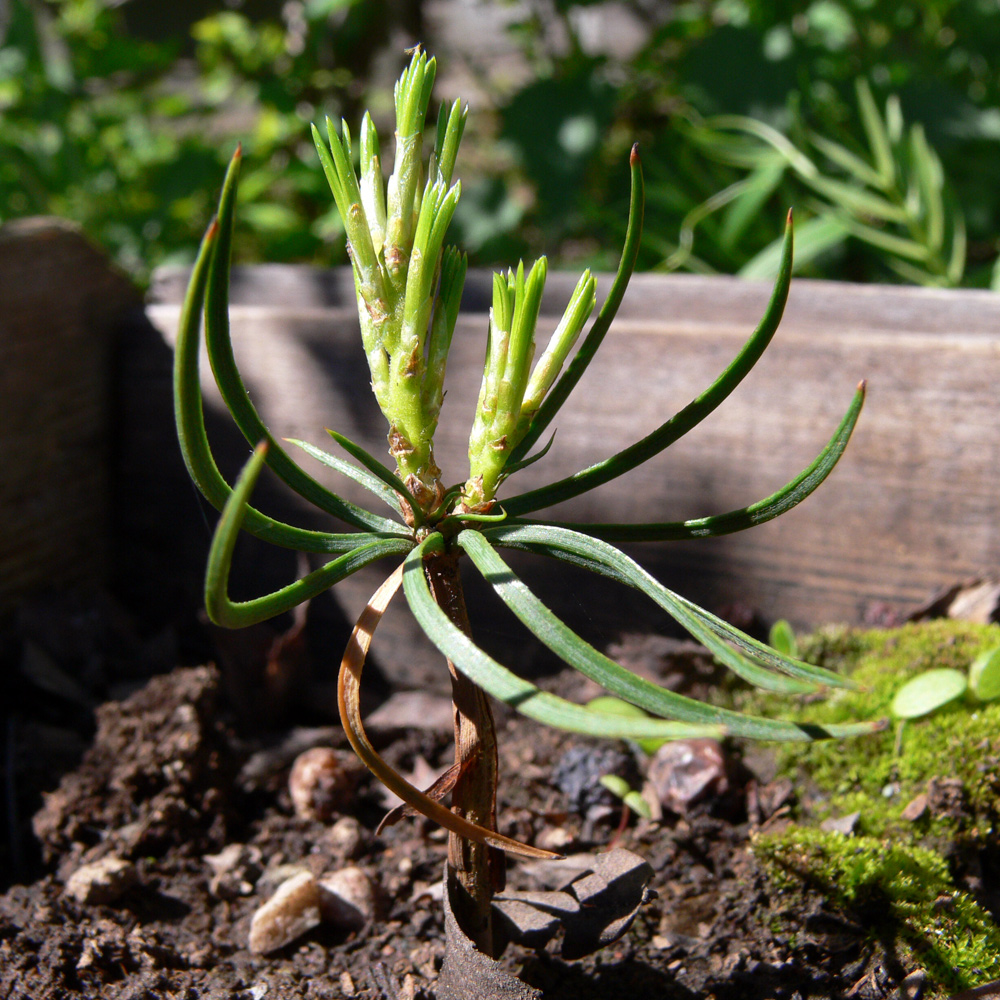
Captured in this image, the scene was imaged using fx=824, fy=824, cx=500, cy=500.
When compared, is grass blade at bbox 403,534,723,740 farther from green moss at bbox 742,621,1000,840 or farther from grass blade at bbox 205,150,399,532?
green moss at bbox 742,621,1000,840

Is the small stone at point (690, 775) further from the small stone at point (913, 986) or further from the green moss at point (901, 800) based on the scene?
the small stone at point (913, 986)

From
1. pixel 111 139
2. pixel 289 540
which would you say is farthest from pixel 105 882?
pixel 111 139

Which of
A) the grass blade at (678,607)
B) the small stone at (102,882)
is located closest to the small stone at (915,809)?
the grass blade at (678,607)

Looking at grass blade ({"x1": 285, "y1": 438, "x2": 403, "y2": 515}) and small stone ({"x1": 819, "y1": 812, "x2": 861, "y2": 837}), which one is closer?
grass blade ({"x1": 285, "y1": 438, "x2": 403, "y2": 515})

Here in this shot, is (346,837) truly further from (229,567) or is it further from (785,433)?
(785,433)

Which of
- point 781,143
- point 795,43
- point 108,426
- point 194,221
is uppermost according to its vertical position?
point 795,43

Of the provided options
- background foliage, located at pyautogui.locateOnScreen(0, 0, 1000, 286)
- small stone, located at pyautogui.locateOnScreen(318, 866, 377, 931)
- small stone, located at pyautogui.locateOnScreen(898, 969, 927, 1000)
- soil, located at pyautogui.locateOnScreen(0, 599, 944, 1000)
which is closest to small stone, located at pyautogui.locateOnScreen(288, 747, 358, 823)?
soil, located at pyautogui.locateOnScreen(0, 599, 944, 1000)

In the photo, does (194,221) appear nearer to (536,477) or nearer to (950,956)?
(536,477)
